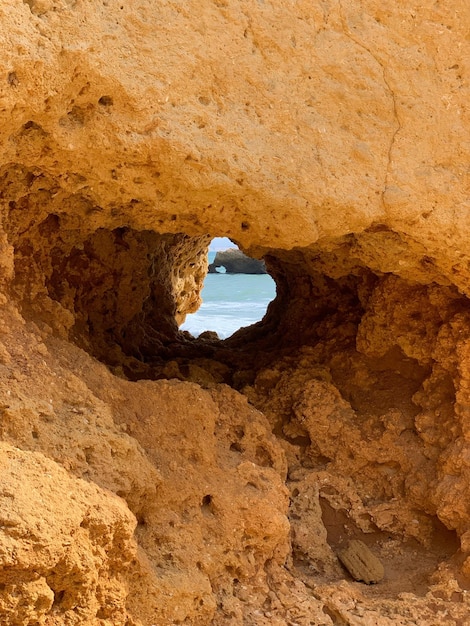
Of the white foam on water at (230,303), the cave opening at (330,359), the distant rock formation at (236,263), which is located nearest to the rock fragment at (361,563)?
the cave opening at (330,359)

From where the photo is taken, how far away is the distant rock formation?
2306 centimetres

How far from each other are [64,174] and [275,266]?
3.37m

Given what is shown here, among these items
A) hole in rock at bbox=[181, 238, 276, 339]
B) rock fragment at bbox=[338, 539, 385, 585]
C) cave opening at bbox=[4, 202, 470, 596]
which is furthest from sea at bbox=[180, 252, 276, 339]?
rock fragment at bbox=[338, 539, 385, 585]

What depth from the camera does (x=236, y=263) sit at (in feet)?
77.3

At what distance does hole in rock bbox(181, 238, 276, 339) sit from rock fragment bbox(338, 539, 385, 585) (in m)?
10.2

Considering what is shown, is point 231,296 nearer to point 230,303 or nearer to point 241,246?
point 230,303

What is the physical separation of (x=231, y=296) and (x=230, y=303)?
1196mm

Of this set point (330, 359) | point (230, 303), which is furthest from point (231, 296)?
point (330, 359)

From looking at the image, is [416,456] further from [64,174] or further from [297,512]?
[64,174]

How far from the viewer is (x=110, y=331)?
4.52m

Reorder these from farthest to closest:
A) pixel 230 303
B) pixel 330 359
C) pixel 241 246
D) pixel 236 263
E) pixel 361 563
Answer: pixel 236 263 → pixel 230 303 → pixel 330 359 → pixel 241 246 → pixel 361 563

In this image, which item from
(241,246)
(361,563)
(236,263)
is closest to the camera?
(361,563)

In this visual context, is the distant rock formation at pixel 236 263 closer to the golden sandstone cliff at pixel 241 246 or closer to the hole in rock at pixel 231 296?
the hole in rock at pixel 231 296

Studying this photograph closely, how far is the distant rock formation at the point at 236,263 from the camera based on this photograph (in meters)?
23.1
